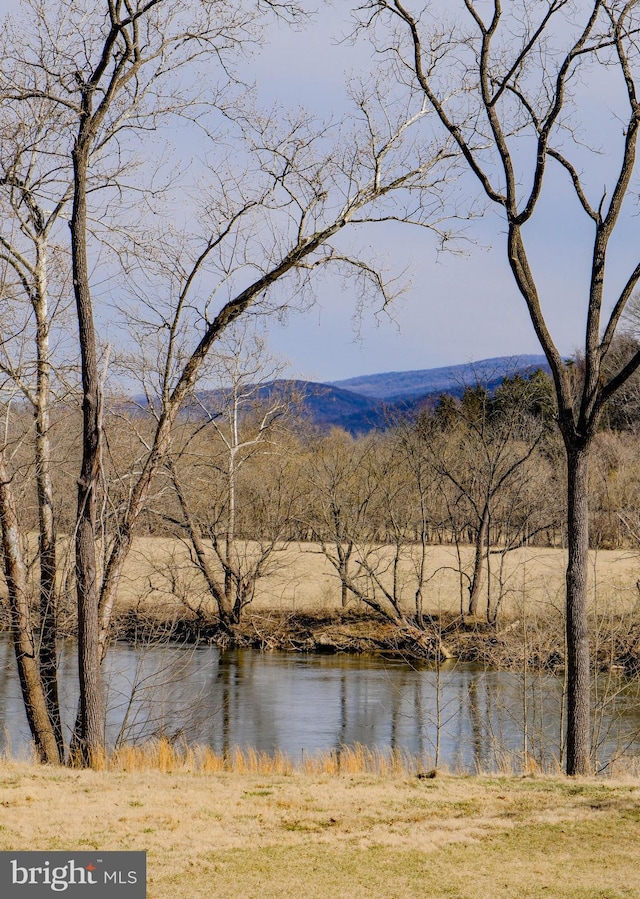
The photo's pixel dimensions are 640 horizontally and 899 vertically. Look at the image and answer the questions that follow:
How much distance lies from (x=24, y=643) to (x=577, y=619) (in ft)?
24.4

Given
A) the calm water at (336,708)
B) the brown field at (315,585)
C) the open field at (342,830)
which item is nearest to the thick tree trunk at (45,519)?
the calm water at (336,708)

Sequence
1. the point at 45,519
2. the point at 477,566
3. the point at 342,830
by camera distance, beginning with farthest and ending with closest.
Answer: the point at 477,566, the point at 45,519, the point at 342,830

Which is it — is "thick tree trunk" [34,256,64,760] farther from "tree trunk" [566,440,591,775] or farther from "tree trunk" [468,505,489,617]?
"tree trunk" [468,505,489,617]

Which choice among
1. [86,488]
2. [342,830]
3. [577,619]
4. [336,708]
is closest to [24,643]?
[86,488]

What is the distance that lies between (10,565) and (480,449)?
830 inches

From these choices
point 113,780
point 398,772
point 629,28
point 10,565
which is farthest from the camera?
point 10,565

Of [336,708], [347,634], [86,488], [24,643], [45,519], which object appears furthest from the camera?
[347,634]

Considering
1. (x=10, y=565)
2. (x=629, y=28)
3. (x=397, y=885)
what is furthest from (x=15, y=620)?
(x=629, y=28)

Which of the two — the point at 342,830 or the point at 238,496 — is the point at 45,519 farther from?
the point at 238,496

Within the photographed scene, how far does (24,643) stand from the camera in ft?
44.5

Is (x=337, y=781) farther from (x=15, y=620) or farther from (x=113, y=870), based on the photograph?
(x=15, y=620)

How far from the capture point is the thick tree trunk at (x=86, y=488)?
12.5 meters

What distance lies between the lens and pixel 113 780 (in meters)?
10.1

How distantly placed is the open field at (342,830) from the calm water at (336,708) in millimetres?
4106
